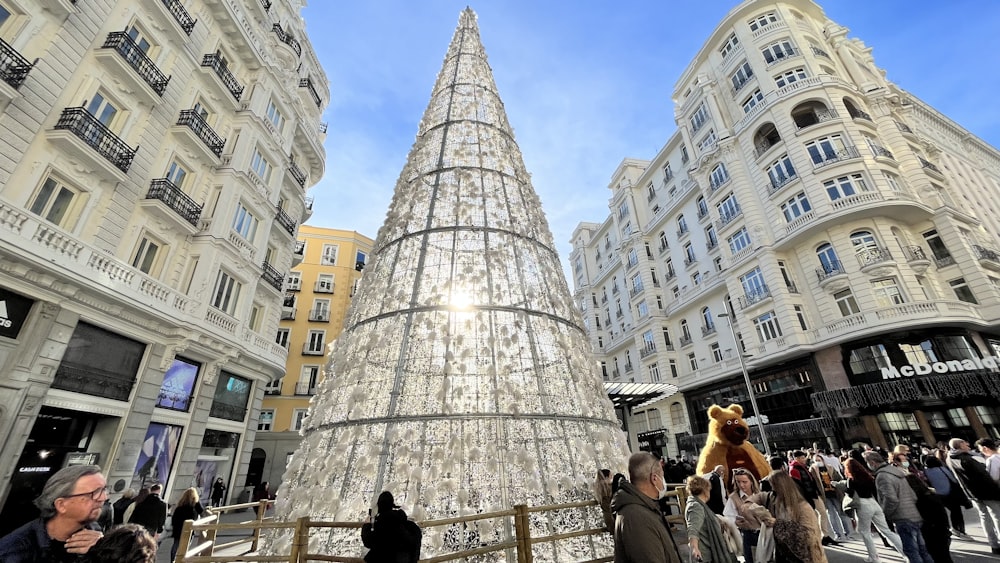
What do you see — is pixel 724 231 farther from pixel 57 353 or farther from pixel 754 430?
pixel 57 353

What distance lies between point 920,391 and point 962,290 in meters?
6.83

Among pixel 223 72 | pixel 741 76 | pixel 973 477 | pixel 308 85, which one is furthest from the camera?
pixel 741 76

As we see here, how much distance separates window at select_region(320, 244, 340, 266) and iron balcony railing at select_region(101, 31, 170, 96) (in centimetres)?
1862

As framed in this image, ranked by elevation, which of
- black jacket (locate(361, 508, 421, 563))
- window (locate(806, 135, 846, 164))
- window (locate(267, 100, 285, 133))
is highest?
window (locate(806, 135, 846, 164))

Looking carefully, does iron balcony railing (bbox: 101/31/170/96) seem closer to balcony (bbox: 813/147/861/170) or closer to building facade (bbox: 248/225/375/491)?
building facade (bbox: 248/225/375/491)

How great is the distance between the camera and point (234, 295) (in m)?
13.2

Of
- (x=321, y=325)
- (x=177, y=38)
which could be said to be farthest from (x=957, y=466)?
(x=321, y=325)

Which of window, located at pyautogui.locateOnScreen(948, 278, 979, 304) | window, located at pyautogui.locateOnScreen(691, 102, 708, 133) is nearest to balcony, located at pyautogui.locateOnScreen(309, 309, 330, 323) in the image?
window, located at pyautogui.locateOnScreen(691, 102, 708, 133)

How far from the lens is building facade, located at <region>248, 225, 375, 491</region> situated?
900 inches

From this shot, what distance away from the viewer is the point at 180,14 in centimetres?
1178

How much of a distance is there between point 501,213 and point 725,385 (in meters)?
24.9

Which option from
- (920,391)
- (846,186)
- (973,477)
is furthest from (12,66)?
(920,391)

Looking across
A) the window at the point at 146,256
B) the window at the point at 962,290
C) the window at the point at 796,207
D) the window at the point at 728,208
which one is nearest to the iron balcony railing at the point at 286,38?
the window at the point at 146,256

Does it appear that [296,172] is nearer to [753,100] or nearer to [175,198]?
[175,198]
